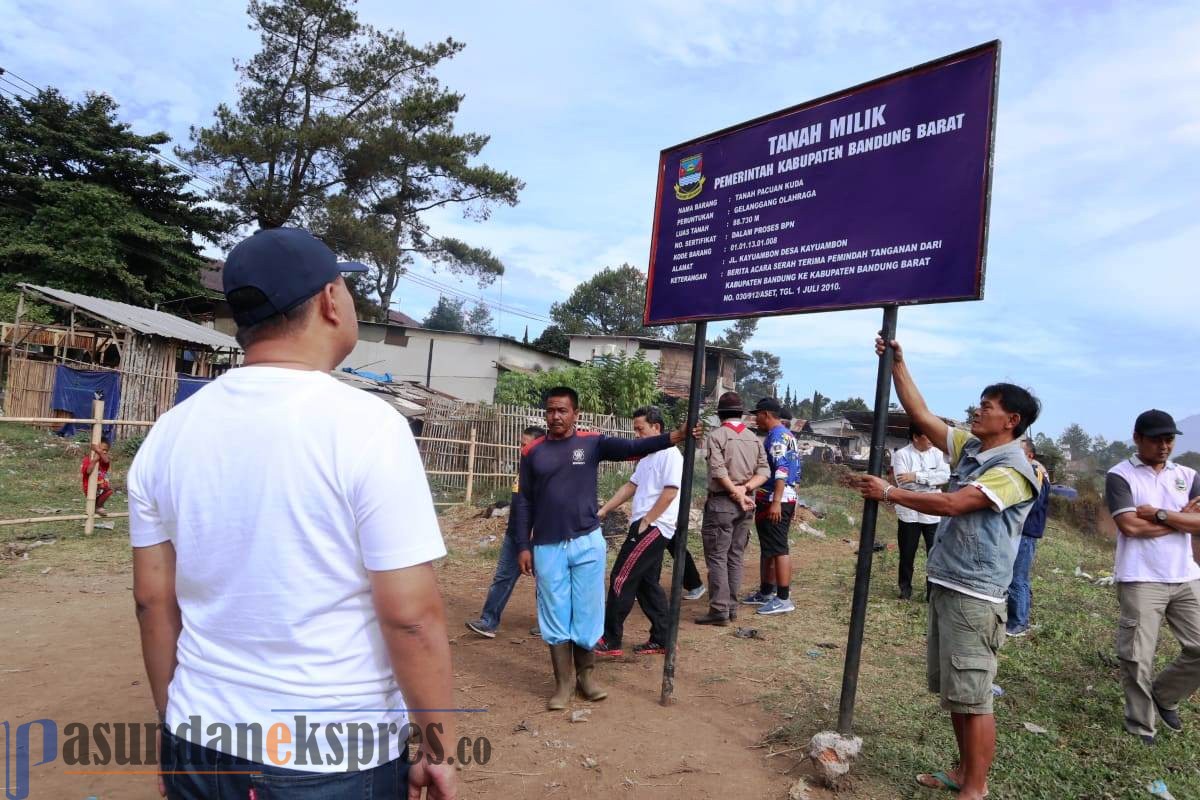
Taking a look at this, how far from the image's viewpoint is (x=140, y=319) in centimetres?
1720

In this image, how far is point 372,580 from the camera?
1.28 meters

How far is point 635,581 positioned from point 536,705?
3.62 feet

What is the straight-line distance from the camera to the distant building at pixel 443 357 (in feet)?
92.7

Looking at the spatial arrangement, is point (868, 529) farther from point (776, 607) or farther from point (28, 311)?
point (28, 311)

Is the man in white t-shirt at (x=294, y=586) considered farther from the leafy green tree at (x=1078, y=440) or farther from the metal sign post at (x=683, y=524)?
the leafy green tree at (x=1078, y=440)

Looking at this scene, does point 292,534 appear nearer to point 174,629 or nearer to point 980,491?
point 174,629

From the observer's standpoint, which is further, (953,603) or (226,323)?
(226,323)

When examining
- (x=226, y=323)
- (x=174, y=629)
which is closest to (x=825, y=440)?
(x=226, y=323)

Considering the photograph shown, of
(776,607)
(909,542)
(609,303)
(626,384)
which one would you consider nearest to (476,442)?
(626,384)

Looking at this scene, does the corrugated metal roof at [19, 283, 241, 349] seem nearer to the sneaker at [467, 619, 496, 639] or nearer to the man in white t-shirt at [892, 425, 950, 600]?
the sneaker at [467, 619, 496, 639]

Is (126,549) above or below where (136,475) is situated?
below

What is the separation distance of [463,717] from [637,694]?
3.52 ft

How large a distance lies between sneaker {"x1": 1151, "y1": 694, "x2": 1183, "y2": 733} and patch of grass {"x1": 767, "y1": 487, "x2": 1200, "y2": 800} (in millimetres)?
85

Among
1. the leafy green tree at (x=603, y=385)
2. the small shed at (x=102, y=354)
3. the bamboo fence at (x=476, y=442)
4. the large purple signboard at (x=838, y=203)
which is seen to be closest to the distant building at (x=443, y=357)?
the leafy green tree at (x=603, y=385)
